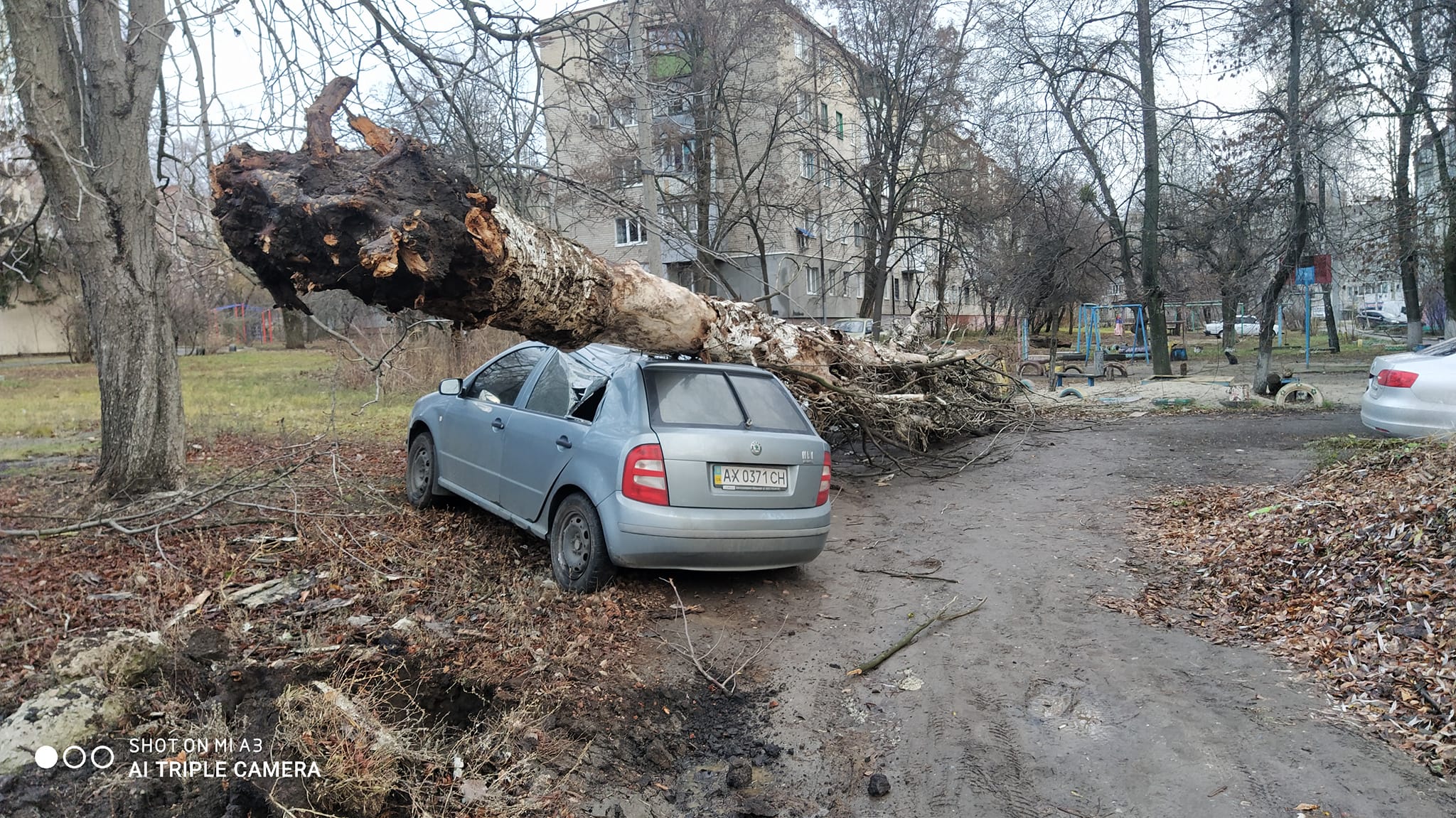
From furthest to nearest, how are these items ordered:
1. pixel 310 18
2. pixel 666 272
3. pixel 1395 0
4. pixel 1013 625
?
pixel 666 272
pixel 1395 0
pixel 310 18
pixel 1013 625

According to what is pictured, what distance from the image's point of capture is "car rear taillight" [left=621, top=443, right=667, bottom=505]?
4969 millimetres

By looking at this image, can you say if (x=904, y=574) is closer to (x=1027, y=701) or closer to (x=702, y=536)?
(x=702, y=536)

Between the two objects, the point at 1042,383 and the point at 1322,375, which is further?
the point at 1042,383

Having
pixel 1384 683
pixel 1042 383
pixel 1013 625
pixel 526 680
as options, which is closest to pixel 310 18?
pixel 526 680

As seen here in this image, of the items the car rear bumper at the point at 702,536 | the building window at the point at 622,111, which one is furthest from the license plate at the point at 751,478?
the building window at the point at 622,111

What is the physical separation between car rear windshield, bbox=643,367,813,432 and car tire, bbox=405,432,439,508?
2.60m

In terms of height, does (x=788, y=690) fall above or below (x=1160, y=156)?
below

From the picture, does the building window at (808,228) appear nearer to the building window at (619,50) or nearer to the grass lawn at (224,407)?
the grass lawn at (224,407)

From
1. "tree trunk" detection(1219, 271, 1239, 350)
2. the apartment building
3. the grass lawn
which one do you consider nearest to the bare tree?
the apartment building

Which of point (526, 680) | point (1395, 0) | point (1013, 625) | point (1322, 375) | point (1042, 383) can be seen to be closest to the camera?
point (526, 680)

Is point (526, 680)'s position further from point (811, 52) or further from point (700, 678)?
point (811, 52)

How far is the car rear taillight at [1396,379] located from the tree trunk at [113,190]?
11372 millimetres

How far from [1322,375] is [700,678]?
2164 centimetres

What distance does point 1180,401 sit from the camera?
1530 cm
